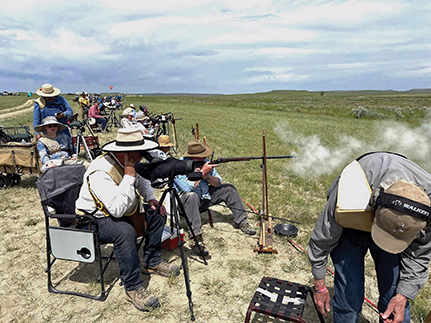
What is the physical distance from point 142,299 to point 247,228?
2200mm

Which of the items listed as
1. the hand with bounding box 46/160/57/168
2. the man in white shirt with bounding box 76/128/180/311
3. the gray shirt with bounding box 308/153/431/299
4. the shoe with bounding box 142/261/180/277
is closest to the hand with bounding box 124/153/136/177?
the man in white shirt with bounding box 76/128/180/311

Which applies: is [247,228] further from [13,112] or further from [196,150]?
[13,112]

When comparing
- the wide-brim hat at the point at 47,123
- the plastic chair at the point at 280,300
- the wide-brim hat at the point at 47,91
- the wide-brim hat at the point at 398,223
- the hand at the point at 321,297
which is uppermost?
the wide-brim hat at the point at 47,91

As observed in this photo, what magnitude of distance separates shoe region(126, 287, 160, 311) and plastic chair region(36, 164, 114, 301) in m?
0.35

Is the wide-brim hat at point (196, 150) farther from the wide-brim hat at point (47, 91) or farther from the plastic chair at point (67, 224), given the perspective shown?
the wide-brim hat at point (47, 91)

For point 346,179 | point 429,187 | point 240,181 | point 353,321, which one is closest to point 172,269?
point 353,321

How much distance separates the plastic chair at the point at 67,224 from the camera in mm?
2969

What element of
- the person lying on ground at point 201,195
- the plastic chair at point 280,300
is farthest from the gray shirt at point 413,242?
the person lying on ground at point 201,195

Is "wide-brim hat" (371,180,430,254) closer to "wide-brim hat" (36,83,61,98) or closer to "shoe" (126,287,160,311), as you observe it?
"shoe" (126,287,160,311)

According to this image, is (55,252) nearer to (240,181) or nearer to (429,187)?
(429,187)

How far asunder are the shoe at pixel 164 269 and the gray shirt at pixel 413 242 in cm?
205

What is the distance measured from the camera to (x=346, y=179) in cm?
200

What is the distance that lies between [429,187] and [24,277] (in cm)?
453

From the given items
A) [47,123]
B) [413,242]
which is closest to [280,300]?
[413,242]
